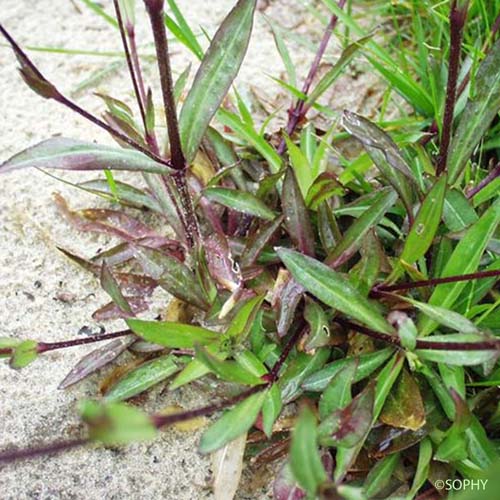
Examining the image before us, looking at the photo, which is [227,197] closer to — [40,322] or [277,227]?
[277,227]

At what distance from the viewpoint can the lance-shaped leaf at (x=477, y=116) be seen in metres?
1.67

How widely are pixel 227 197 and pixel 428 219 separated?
0.46 meters

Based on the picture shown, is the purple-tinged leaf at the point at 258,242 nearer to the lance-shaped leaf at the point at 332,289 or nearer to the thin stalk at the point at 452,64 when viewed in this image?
the lance-shaped leaf at the point at 332,289

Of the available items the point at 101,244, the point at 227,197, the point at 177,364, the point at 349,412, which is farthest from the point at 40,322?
the point at 349,412

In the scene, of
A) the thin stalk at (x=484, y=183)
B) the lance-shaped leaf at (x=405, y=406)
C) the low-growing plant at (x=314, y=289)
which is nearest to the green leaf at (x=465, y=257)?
the low-growing plant at (x=314, y=289)

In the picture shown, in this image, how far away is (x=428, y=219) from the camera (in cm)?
152

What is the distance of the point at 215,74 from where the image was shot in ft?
5.14

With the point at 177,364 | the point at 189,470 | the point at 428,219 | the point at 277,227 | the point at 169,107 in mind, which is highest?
the point at 169,107

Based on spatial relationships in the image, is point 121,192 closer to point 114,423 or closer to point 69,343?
point 69,343

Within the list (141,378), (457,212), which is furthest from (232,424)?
(457,212)

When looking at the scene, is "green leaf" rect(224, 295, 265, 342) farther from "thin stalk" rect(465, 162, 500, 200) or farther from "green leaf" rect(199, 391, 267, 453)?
"thin stalk" rect(465, 162, 500, 200)

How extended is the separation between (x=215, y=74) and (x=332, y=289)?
1.59ft

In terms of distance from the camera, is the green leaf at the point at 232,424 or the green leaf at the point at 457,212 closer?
the green leaf at the point at 232,424

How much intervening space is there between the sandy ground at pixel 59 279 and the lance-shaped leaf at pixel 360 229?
17.1 inches
